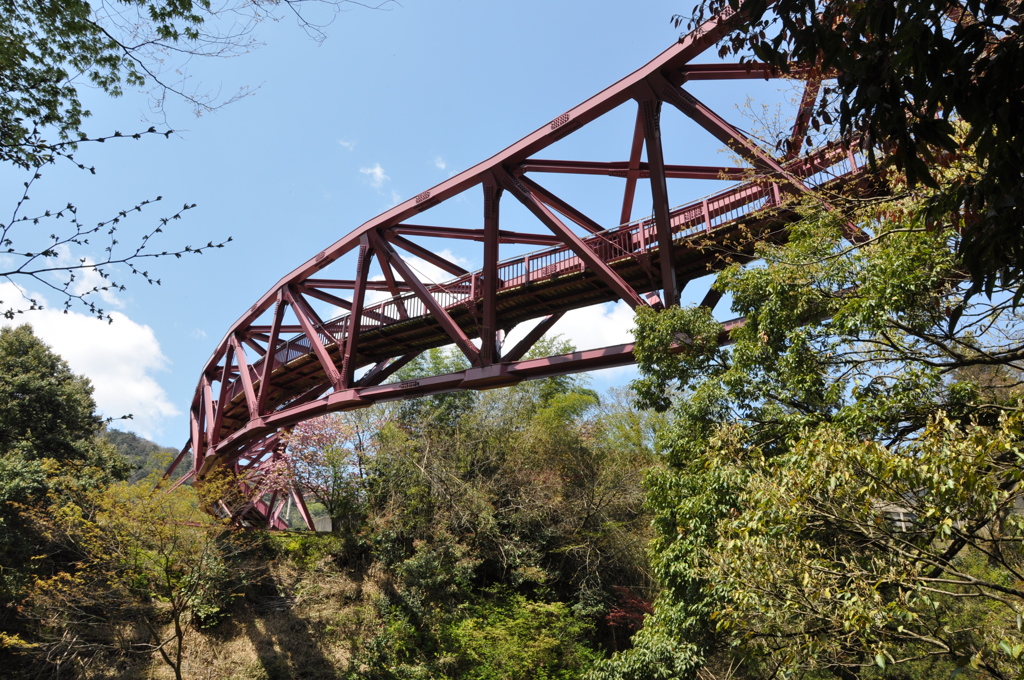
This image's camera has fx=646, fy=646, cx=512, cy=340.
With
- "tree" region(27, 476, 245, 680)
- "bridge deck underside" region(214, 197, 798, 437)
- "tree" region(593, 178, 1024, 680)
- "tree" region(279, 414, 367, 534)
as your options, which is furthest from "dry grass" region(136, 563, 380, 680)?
"tree" region(593, 178, 1024, 680)

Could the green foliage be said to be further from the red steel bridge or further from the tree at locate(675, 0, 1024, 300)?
the tree at locate(675, 0, 1024, 300)

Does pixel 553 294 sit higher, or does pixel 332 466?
pixel 553 294

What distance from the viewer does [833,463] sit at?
549cm

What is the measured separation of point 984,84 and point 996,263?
0.85m

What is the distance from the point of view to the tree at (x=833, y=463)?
16.2 ft

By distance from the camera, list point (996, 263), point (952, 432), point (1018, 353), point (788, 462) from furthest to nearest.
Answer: point (788, 462)
point (1018, 353)
point (952, 432)
point (996, 263)

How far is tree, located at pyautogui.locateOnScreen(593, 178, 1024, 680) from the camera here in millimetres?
4949

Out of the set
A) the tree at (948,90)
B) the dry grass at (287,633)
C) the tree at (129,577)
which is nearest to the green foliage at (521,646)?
the dry grass at (287,633)

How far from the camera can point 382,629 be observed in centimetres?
1591

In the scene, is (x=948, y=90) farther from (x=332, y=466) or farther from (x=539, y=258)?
(x=332, y=466)

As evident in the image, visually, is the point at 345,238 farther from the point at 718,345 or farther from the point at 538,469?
the point at 718,345

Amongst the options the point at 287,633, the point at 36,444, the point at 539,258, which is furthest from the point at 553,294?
the point at 36,444

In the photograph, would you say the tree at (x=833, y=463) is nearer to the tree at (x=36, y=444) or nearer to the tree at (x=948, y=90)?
the tree at (x=948, y=90)

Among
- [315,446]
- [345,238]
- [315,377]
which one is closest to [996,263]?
[345,238]
